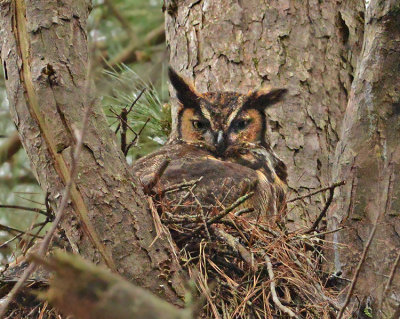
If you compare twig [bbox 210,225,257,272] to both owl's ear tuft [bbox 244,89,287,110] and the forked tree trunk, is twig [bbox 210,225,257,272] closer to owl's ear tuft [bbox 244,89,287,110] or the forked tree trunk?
the forked tree trunk

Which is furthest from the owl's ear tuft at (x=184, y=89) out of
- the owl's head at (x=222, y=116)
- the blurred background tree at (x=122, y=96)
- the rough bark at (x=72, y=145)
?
the rough bark at (x=72, y=145)

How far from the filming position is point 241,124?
11.3 feet

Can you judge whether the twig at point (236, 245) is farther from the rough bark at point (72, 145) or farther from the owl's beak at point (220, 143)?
the owl's beak at point (220, 143)

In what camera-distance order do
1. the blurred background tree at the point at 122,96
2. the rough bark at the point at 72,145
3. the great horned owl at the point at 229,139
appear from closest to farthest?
1. the rough bark at the point at 72,145
2. the great horned owl at the point at 229,139
3. the blurred background tree at the point at 122,96

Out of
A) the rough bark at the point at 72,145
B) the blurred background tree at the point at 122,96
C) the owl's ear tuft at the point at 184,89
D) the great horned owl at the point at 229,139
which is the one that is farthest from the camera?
the blurred background tree at the point at 122,96

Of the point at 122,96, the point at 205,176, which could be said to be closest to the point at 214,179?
the point at 205,176

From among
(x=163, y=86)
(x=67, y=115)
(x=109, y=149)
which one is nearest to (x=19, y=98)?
(x=67, y=115)

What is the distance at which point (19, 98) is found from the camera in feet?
6.68

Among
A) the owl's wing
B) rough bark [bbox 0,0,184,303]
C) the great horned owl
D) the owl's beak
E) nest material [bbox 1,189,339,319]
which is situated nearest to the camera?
rough bark [bbox 0,0,184,303]

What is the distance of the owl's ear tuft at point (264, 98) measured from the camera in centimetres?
334

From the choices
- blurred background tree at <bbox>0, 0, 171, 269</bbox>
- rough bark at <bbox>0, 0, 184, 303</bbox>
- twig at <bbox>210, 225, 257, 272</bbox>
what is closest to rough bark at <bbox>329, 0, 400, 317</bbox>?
twig at <bbox>210, 225, 257, 272</bbox>

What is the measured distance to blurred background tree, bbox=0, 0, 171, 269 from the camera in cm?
388

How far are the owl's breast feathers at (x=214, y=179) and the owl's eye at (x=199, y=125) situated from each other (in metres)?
0.19

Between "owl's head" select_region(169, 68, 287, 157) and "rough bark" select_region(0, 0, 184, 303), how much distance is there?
4.20ft
